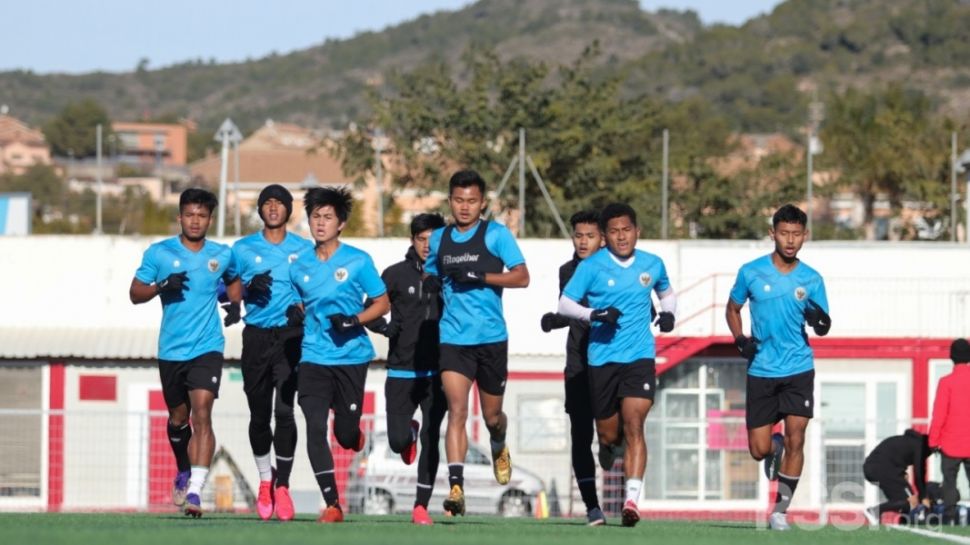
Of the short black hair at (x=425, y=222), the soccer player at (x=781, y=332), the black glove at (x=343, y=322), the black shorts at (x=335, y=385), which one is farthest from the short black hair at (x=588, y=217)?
the black glove at (x=343, y=322)

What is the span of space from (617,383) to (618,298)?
1.90ft

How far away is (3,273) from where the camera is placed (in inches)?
1120

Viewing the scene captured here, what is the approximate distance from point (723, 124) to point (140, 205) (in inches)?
1324

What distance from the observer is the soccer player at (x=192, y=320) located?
12227 millimetres

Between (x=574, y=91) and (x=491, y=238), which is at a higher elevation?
(x=574, y=91)

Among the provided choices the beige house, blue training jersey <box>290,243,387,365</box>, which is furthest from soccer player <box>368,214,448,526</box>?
the beige house

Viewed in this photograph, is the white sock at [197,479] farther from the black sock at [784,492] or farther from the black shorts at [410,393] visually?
the black sock at [784,492]

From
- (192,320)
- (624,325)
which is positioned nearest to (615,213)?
(624,325)

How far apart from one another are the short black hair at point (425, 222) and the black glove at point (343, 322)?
52.2 inches

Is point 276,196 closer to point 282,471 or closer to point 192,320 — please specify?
point 192,320

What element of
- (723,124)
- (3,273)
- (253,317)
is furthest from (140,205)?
(253,317)

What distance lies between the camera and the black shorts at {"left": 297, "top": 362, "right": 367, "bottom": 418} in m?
11.7

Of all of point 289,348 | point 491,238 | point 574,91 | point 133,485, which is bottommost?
point 133,485

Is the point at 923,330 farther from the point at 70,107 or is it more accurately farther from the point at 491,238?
the point at 70,107
